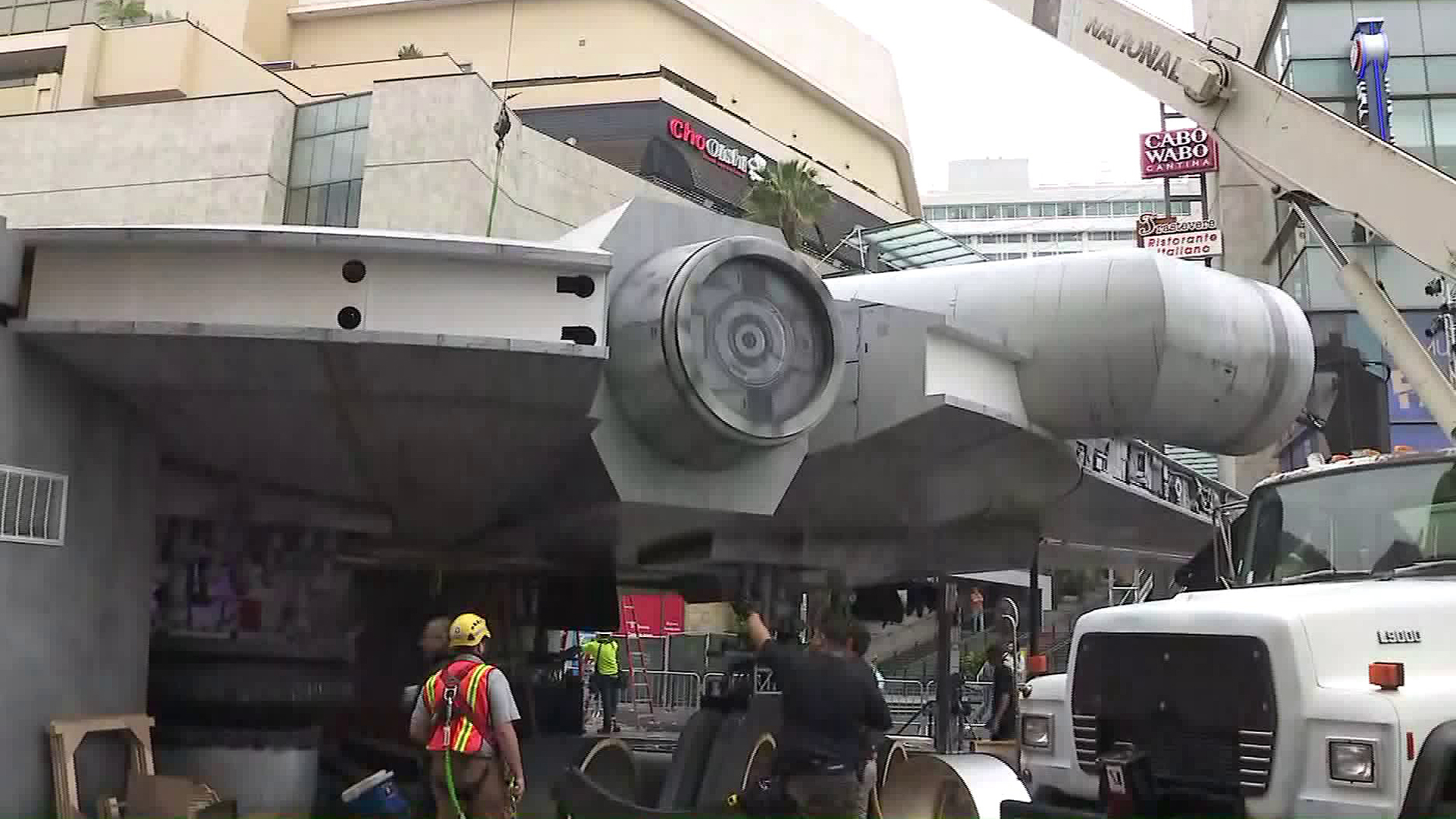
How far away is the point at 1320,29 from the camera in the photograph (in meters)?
29.2

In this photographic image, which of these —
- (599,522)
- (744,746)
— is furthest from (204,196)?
(744,746)

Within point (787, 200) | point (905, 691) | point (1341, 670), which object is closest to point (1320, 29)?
point (787, 200)

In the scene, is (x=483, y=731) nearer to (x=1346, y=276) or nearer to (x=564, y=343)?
(x=564, y=343)

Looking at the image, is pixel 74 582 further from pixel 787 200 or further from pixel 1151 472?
pixel 787 200

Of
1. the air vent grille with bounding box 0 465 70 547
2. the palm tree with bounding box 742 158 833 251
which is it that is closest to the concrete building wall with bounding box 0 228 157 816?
the air vent grille with bounding box 0 465 70 547

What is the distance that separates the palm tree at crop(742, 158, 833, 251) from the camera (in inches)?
1635

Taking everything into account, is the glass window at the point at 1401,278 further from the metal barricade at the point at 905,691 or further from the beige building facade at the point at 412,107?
the beige building facade at the point at 412,107

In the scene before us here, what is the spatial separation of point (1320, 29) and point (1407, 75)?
231cm

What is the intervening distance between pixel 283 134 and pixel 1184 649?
32.5 m

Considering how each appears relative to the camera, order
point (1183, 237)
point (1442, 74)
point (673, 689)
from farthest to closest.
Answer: point (1183, 237), point (1442, 74), point (673, 689)

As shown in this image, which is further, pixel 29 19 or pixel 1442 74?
pixel 29 19

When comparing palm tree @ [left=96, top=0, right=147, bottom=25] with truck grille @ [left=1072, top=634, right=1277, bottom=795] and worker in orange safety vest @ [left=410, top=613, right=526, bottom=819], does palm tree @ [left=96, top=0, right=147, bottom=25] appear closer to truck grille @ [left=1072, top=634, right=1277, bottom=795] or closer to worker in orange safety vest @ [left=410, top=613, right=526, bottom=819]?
worker in orange safety vest @ [left=410, top=613, right=526, bottom=819]

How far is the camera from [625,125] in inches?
1953

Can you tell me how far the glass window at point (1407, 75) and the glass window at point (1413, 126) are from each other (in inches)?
11.4
